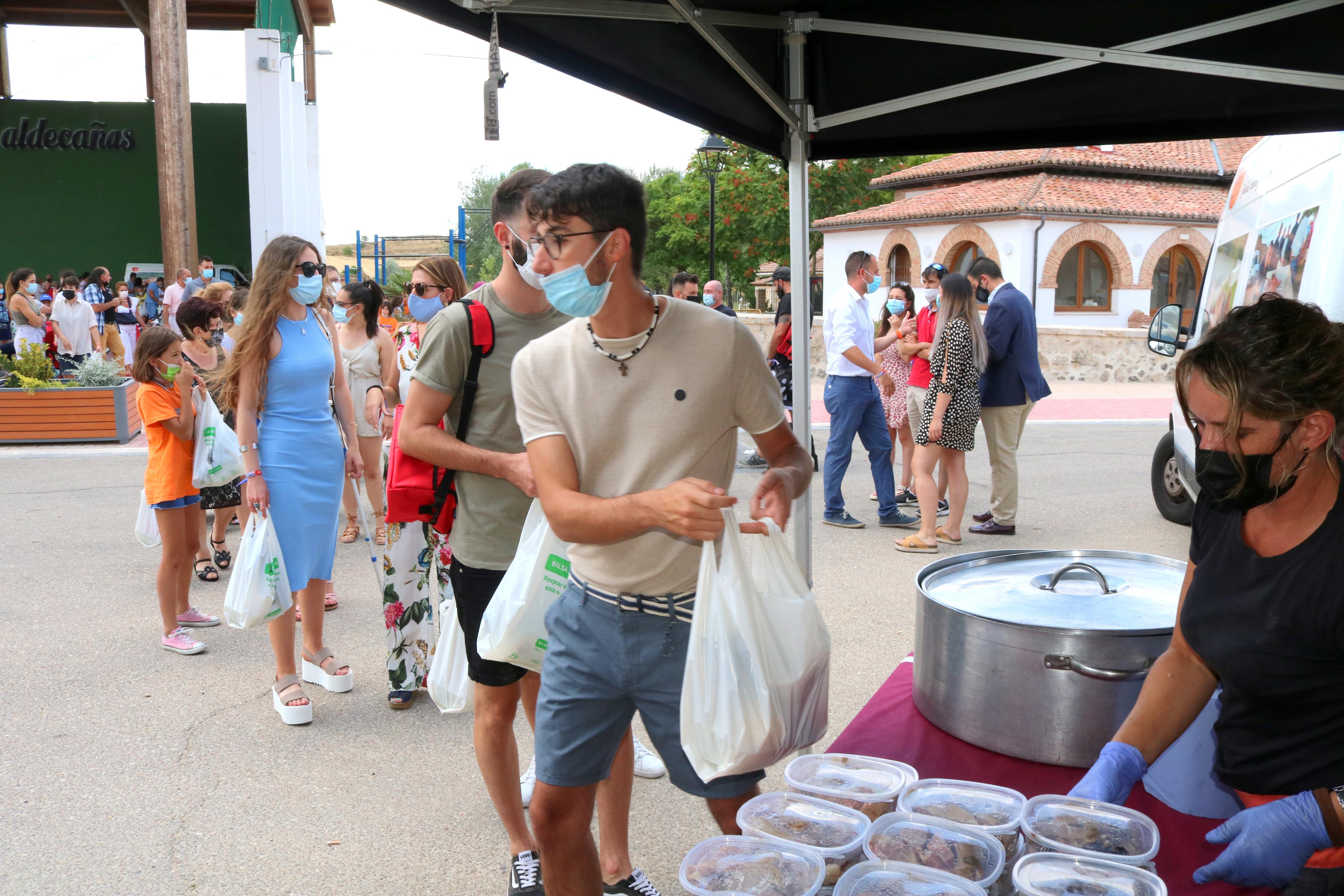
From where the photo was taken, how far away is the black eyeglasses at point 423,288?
435 centimetres

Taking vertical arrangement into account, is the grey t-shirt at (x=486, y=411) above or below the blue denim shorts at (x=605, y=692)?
above

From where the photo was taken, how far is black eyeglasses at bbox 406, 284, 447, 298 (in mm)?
4348

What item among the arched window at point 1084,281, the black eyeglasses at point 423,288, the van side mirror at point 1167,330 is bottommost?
the van side mirror at point 1167,330

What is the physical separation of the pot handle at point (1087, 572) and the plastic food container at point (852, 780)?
2.33 ft

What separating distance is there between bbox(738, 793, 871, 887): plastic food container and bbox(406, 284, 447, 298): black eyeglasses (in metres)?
3.10

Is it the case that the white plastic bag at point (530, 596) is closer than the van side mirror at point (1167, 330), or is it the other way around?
the white plastic bag at point (530, 596)

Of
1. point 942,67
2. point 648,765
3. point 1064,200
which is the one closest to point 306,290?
point 648,765

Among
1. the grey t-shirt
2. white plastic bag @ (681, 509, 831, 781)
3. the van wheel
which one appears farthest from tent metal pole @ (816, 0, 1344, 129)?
the van wheel

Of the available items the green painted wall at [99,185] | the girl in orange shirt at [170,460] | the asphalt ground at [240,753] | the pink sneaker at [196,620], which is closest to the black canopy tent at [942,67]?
the asphalt ground at [240,753]

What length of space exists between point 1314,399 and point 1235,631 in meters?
0.43

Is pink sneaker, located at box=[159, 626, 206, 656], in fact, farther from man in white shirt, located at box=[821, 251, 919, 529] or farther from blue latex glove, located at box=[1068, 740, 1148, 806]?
blue latex glove, located at box=[1068, 740, 1148, 806]

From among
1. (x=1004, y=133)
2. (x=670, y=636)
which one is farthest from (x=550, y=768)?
(x=1004, y=133)

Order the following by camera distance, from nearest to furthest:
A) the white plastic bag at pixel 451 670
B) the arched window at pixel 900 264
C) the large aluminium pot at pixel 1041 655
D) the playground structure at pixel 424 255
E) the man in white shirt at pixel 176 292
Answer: the large aluminium pot at pixel 1041 655, the white plastic bag at pixel 451 670, the man in white shirt at pixel 176 292, the playground structure at pixel 424 255, the arched window at pixel 900 264

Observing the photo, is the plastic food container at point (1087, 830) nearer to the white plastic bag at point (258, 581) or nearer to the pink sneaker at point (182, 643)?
the white plastic bag at point (258, 581)
